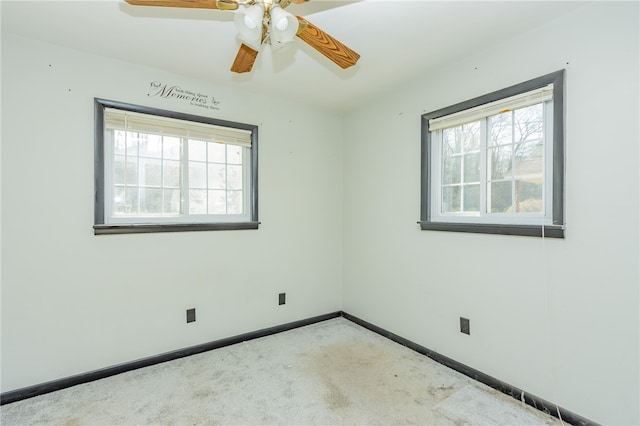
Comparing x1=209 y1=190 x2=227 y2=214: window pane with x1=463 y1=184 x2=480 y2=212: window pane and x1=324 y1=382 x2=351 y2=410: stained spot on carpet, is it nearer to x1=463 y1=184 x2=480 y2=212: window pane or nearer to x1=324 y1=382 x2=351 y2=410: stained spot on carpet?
x1=324 y1=382 x2=351 y2=410: stained spot on carpet

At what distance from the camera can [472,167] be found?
93.3 inches

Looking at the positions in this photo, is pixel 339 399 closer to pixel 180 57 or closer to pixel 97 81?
pixel 180 57

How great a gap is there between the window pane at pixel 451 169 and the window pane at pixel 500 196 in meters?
0.30

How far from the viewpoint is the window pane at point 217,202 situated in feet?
9.28

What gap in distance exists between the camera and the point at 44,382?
208 centimetres

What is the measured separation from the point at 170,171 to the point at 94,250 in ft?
2.70

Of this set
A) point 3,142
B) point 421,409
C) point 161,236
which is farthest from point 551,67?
point 3,142

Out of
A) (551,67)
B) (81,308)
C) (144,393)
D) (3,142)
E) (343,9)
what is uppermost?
(343,9)

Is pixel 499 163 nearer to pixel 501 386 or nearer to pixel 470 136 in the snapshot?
pixel 470 136

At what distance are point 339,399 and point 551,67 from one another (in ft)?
8.05

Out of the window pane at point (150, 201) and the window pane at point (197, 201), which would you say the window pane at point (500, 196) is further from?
the window pane at point (150, 201)

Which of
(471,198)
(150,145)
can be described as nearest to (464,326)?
(471,198)

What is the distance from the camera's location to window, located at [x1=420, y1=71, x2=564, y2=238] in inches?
73.6

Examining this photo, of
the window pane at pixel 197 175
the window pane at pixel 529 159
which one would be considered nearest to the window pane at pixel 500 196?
the window pane at pixel 529 159
